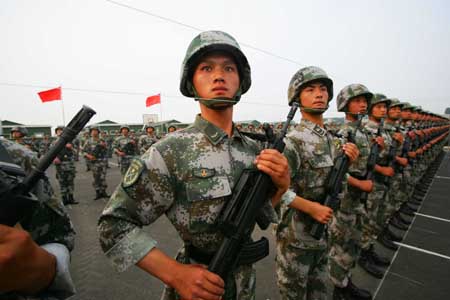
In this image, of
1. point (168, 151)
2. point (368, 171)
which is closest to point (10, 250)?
point (168, 151)

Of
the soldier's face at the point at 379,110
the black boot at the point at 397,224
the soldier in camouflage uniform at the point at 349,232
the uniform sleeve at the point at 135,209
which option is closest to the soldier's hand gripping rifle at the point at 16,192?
the uniform sleeve at the point at 135,209

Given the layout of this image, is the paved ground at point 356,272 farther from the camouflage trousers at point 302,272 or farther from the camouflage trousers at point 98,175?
the camouflage trousers at point 98,175

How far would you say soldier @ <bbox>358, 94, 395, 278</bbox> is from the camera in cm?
371

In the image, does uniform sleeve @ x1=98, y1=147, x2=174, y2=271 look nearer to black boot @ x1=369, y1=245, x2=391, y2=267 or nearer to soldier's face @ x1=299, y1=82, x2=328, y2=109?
soldier's face @ x1=299, y1=82, x2=328, y2=109

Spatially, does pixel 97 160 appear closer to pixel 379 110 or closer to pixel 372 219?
pixel 372 219

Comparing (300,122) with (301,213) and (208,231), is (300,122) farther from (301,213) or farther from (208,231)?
(208,231)

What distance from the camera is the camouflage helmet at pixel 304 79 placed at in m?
2.51

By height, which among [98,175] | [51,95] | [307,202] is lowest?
[98,175]

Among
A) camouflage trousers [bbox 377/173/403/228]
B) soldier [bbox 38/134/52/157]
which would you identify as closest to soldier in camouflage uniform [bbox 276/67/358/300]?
camouflage trousers [bbox 377/173/403/228]

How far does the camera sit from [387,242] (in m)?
4.35

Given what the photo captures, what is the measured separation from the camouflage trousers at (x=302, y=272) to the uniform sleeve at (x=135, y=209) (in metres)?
1.52

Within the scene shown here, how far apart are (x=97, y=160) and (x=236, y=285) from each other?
8.77 metres

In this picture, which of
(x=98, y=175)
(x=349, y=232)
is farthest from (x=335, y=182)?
(x=98, y=175)

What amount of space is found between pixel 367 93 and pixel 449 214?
518cm
